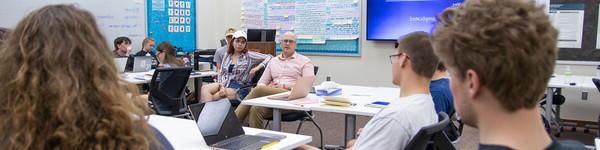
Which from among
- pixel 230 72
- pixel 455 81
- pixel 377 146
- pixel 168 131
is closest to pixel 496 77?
pixel 455 81

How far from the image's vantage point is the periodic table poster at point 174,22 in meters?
8.05

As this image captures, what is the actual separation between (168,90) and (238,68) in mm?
868

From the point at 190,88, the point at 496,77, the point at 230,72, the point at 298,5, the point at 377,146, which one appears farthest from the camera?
the point at 298,5

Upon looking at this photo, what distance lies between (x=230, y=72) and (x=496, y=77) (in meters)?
4.78

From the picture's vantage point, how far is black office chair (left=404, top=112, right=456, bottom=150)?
1.88m

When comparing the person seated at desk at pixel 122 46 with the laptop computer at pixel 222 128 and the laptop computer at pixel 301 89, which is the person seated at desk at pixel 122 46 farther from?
the laptop computer at pixel 222 128

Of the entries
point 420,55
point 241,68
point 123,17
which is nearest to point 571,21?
point 241,68

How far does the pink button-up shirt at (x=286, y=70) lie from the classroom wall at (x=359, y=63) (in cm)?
232

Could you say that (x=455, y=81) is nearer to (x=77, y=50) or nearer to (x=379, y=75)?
(x=77, y=50)

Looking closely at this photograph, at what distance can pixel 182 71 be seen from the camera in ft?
16.2

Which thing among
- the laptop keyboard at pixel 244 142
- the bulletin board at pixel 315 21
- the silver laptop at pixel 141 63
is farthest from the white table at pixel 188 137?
the bulletin board at pixel 315 21

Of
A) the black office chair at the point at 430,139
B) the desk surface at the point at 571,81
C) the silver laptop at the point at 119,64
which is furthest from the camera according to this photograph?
the desk surface at the point at 571,81

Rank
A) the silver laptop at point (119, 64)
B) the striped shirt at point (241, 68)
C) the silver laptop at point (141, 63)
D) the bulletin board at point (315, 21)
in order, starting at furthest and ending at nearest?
Answer: the bulletin board at point (315, 21) → the silver laptop at point (141, 63) → the striped shirt at point (241, 68) → the silver laptop at point (119, 64)

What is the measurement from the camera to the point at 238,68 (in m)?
5.59
